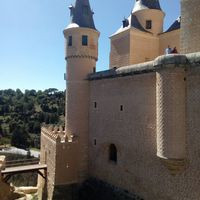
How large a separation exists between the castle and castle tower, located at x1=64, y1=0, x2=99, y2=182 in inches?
2.4

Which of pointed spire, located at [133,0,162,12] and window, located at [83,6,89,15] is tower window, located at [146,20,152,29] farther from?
window, located at [83,6,89,15]

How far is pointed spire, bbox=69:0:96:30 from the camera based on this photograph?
18562 millimetres

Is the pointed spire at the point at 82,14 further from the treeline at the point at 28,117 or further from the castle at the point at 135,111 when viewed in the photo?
the treeline at the point at 28,117

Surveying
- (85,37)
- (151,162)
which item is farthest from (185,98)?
(85,37)

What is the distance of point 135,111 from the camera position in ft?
46.7

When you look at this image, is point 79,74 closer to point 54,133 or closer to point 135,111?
point 54,133

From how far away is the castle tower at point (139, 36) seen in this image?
17391 mm

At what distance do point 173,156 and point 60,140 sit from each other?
7.55 metres

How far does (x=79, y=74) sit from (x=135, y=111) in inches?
217

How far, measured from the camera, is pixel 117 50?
18250 mm

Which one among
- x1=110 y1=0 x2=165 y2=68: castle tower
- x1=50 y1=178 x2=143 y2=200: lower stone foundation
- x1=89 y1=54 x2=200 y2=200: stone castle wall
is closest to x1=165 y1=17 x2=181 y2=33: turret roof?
x1=110 y1=0 x2=165 y2=68: castle tower

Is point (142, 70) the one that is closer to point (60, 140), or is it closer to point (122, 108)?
point (122, 108)

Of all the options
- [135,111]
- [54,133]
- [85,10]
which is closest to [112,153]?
[135,111]

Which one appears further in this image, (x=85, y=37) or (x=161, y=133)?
(x=85, y=37)
